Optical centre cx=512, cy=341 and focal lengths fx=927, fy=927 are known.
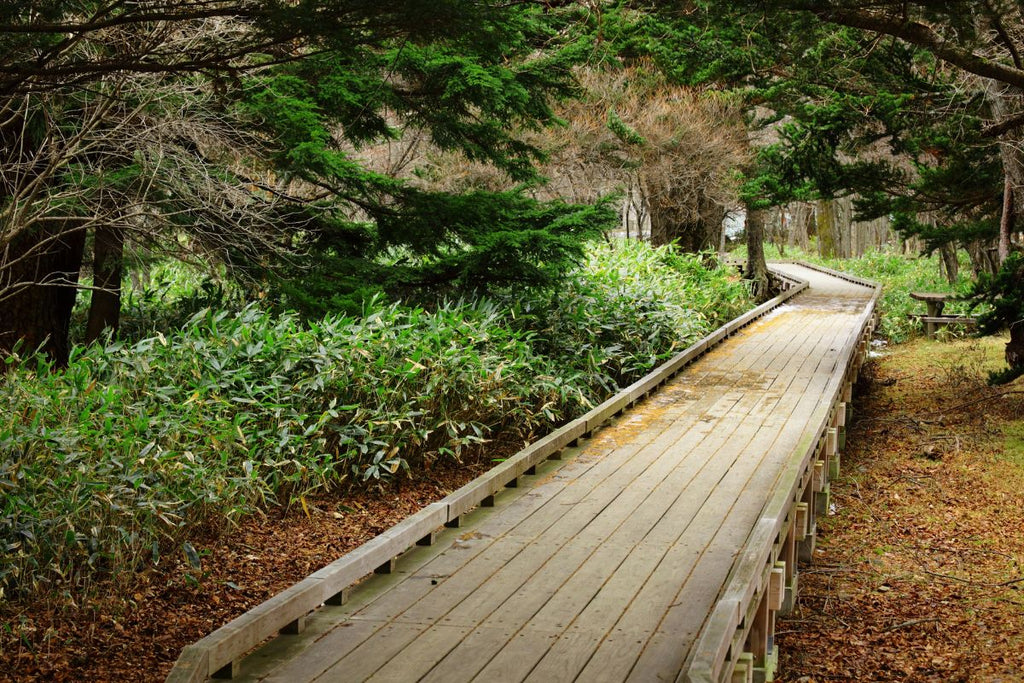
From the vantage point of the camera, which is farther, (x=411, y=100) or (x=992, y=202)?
(x=992, y=202)

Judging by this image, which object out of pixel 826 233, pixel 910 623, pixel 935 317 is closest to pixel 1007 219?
pixel 910 623

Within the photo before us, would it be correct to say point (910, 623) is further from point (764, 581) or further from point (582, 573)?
point (582, 573)

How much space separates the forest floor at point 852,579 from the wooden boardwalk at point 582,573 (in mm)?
937

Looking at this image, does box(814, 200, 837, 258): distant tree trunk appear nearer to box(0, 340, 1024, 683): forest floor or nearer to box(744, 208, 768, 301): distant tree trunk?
box(744, 208, 768, 301): distant tree trunk

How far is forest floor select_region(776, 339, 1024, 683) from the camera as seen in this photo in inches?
265

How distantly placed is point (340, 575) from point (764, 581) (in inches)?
→ 91.4

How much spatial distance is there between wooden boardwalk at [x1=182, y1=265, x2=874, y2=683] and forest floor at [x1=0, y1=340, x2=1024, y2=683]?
0.94 m

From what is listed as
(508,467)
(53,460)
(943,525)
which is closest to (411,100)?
(508,467)

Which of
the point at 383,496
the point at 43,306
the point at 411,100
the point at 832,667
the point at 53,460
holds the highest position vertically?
the point at 411,100

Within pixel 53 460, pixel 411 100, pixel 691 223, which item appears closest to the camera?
pixel 53 460

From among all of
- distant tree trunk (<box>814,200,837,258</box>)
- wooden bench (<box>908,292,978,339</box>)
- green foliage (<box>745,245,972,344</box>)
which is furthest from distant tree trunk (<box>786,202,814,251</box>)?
wooden bench (<box>908,292,978,339</box>)

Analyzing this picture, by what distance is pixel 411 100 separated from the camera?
35.8ft

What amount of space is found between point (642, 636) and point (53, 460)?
3811 millimetres

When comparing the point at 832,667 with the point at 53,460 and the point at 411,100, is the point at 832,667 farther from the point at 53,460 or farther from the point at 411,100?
the point at 411,100
